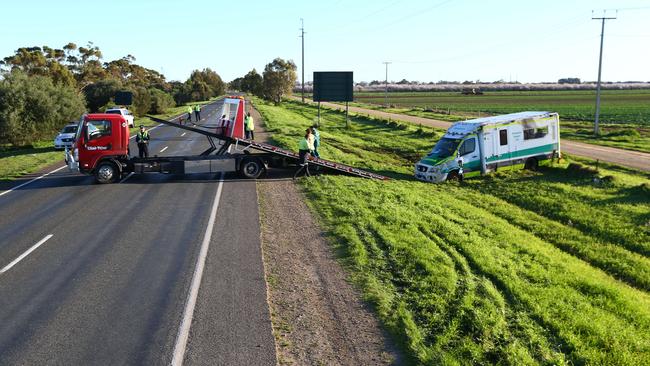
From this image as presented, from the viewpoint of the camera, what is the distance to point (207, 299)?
852 cm

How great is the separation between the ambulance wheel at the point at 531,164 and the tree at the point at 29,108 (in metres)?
31.0

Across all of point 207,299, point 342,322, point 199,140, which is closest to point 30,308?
point 207,299

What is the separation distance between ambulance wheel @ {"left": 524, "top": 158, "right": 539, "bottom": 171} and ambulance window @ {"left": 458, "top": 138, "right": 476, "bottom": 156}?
325cm

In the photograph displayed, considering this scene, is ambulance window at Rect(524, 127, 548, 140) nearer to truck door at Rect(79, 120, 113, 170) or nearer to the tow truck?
the tow truck

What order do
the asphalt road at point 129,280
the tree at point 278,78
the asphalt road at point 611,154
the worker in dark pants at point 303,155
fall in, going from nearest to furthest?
1. the asphalt road at point 129,280
2. the worker in dark pants at point 303,155
3. the asphalt road at point 611,154
4. the tree at point 278,78

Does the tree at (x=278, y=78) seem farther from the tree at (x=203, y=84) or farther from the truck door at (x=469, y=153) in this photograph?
the truck door at (x=469, y=153)

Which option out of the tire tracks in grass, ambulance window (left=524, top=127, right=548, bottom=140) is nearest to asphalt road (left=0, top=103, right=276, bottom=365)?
the tire tracks in grass

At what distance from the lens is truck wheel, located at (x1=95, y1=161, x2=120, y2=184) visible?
18750 millimetres

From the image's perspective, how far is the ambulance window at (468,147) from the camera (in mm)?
19969

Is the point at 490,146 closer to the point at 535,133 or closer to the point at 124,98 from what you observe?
the point at 535,133

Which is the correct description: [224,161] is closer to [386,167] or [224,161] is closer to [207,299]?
[386,167]

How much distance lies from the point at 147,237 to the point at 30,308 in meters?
3.99

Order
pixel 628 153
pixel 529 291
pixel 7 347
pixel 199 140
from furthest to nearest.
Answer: pixel 199 140 → pixel 628 153 → pixel 529 291 → pixel 7 347

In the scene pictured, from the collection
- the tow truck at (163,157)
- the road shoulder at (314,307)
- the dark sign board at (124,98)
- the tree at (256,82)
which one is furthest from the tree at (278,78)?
the road shoulder at (314,307)
